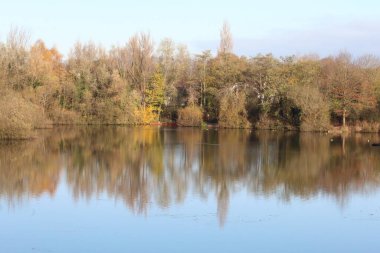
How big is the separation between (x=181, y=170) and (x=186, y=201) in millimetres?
5952

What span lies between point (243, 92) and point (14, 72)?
21.0 metres

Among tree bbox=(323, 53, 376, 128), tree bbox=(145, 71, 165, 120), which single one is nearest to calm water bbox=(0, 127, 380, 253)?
tree bbox=(323, 53, 376, 128)

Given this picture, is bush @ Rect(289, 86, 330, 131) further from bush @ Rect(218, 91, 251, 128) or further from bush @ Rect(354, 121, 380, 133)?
bush @ Rect(218, 91, 251, 128)

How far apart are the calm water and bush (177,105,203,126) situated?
24.0 m

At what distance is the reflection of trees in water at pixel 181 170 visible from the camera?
601 inches

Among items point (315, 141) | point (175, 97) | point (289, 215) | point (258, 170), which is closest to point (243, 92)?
point (175, 97)

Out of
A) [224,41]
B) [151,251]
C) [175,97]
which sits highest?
[224,41]

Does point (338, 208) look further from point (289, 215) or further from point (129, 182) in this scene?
point (129, 182)

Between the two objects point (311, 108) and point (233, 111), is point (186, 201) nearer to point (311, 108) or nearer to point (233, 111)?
point (311, 108)

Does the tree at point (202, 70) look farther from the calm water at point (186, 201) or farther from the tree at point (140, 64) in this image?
the calm water at point (186, 201)

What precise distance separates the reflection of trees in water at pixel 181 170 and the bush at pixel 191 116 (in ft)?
63.9

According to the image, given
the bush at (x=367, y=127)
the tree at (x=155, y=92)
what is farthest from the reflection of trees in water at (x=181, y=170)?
the tree at (x=155, y=92)

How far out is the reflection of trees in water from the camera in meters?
15.3

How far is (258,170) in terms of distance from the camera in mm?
19891
